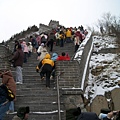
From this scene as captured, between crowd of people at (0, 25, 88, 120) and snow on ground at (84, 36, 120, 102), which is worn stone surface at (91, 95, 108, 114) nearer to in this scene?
snow on ground at (84, 36, 120, 102)

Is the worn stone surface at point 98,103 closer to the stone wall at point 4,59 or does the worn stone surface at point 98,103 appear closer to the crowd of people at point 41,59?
the crowd of people at point 41,59

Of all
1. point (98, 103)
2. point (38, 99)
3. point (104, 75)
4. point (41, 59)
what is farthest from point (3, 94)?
point (104, 75)

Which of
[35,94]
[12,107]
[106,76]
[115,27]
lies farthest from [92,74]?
[115,27]

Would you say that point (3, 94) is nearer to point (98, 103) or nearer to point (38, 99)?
point (38, 99)

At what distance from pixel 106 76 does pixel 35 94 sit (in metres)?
4.80

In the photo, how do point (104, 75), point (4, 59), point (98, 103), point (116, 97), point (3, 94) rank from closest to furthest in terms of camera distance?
point (3, 94) → point (98, 103) → point (116, 97) → point (4, 59) → point (104, 75)

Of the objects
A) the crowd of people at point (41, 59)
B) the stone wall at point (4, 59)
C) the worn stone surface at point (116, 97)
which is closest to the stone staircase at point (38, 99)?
the crowd of people at point (41, 59)

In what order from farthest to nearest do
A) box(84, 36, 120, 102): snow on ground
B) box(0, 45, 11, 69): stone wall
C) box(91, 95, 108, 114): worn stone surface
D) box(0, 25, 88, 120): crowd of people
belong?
box(84, 36, 120, 102): snow on ground → box(0, 45, 11, 69): stone wall → box(91, 95, 108, 114): worn stone surface → box(0, 25, 88, 120): crowd of people

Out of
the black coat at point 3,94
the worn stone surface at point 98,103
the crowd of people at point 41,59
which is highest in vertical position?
the crowd of people at point 41,59

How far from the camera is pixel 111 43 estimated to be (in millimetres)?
20953


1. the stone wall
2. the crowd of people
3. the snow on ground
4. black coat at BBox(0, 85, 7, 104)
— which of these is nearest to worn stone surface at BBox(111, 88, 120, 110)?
the snow on ground

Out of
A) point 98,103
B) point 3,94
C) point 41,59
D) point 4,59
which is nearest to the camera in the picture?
point 3,94

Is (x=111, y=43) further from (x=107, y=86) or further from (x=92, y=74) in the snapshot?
(x=107, y=86)

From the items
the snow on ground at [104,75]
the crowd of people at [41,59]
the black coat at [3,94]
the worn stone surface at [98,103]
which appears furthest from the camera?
the snow on ground at [104,75]
